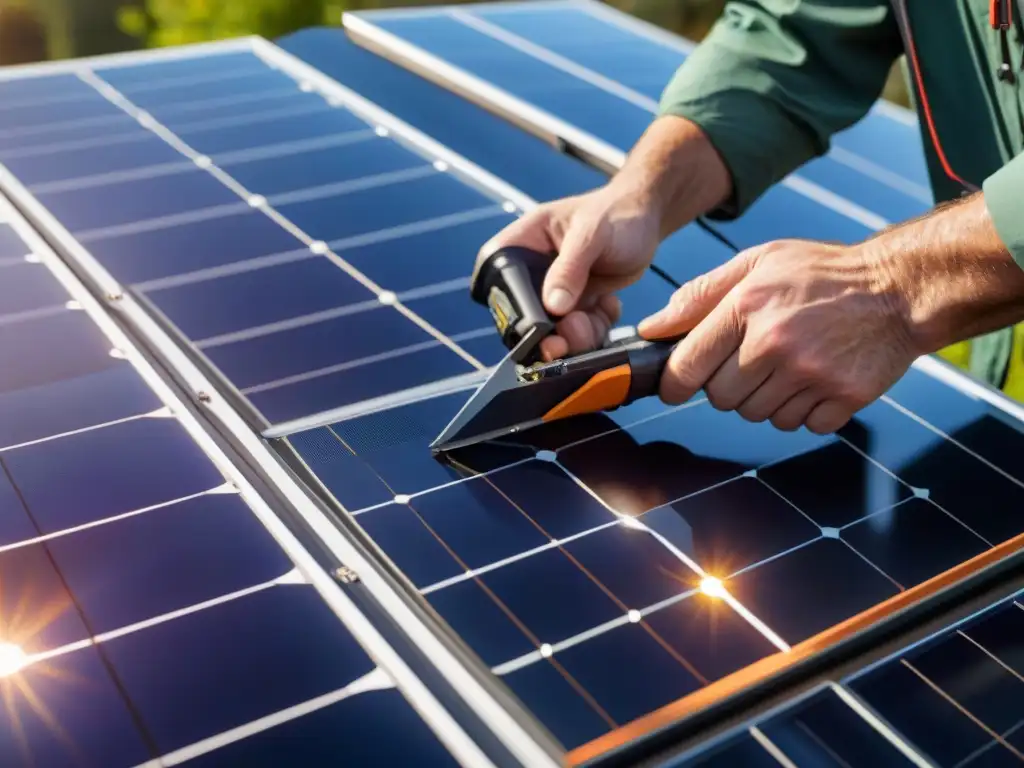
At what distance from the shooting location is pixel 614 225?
3076 mm

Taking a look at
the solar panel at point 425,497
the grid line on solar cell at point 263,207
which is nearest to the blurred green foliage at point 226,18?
the grid line on solar cell at point 263,207

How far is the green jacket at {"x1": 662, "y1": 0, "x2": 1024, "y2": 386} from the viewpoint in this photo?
11.4 ft

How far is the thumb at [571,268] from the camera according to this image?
2.76 meters

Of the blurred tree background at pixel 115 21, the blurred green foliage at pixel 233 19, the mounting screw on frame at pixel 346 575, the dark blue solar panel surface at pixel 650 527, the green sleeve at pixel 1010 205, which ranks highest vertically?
the green sleeve at pixel 1010 205

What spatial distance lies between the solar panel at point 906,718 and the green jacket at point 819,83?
195 centimetres

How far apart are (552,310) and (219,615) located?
1.19m

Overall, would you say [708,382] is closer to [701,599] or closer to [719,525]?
[719,525]

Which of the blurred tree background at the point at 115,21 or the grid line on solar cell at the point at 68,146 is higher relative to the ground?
the grid line on solar cell at the point at 68,146

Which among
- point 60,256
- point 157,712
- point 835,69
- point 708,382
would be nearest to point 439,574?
point 157,712

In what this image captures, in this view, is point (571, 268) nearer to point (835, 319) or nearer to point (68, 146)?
point (835, 319)

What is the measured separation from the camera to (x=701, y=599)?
2.05 metres

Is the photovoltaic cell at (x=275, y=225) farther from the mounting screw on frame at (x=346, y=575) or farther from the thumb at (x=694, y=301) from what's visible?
the mounting screw on frame at (x=346, y=575)

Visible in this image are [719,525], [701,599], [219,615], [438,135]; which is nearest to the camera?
[219,615]

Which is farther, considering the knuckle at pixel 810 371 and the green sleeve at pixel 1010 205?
the knuckle at pixel 810 371
